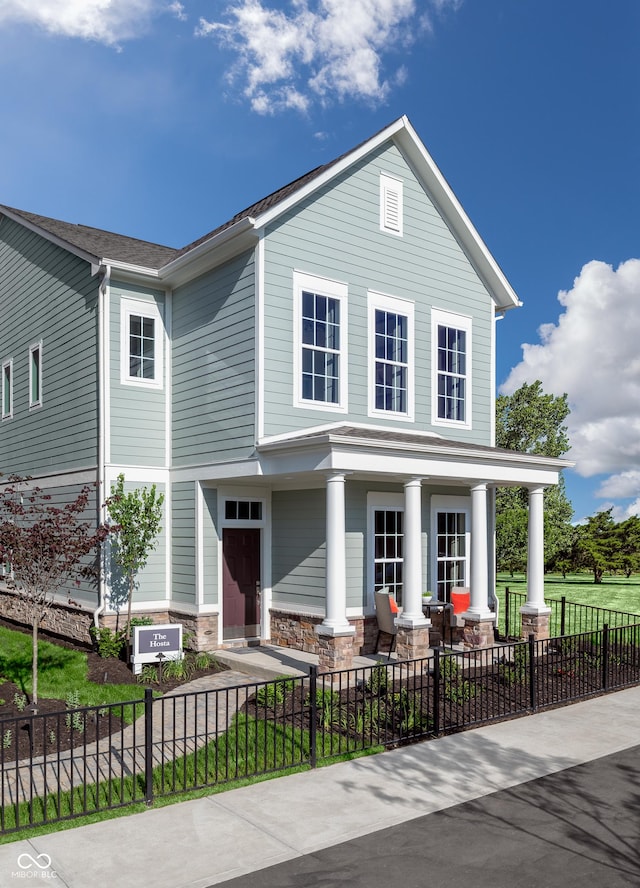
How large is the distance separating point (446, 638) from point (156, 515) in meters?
6.49

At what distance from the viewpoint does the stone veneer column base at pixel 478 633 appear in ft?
47.8

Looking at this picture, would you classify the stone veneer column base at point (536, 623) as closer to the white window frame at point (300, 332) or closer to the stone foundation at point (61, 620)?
the white window frame at point (300, 332)

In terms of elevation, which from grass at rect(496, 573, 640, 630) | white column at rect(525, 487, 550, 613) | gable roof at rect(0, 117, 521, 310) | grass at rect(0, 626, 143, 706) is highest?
gable roof at rect(0, 117, 521, 310)

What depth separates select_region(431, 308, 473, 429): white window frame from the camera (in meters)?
16.5

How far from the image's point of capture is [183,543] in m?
15.2


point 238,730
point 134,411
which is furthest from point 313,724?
point 134,411

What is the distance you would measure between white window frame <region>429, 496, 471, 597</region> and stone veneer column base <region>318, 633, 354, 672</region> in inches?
185

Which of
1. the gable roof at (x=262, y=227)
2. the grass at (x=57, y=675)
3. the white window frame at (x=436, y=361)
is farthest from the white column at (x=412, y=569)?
the gable roof at (x=262, y=227)

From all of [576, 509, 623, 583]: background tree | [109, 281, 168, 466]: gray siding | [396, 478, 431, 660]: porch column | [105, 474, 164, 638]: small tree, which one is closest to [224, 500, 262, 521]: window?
[105, 474, 164, 638]: small tree

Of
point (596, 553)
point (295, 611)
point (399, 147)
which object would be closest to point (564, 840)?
point (295, 611)

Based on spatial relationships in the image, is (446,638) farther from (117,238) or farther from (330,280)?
(117,238)

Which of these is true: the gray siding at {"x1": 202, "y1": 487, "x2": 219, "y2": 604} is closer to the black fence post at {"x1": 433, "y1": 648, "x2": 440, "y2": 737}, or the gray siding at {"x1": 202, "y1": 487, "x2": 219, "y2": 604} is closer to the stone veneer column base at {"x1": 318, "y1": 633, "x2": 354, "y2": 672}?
the stone veneer column base at {"x1": 318, "y1": 633, "x2": 354, "y2": 672}

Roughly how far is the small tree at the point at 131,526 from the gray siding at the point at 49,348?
57.6 inches

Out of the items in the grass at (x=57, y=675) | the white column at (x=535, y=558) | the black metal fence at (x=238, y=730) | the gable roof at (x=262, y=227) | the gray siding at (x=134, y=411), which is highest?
the gable roof at (x=262, y=227)
